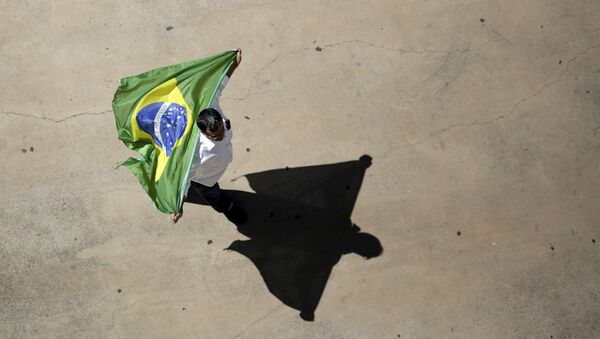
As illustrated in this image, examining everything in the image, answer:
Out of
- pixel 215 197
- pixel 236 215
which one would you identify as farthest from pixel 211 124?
pixel 236 215

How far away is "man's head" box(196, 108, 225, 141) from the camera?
4020mm

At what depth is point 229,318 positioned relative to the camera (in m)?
5.24

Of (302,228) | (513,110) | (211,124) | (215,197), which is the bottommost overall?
(302,228)

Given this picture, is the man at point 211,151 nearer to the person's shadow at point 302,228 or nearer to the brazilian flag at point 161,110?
the brazilian flag at point 161,110

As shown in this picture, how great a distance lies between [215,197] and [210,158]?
74 centimetres

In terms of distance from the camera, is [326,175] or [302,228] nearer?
[302,228]

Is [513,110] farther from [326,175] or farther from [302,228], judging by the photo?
[302,228]

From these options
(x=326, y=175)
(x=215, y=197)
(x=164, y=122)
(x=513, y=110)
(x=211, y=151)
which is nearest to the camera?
(x=211, y=151)

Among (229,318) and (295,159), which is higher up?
(295,159)

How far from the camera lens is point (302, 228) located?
547 cm

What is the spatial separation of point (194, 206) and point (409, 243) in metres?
2.22

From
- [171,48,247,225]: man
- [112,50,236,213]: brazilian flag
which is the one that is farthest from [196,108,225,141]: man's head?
[112,50,236,213]: brazilian flag

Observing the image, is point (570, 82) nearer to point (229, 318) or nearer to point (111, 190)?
point (229, 318)

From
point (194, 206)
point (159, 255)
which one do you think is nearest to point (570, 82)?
point (194, 206)
